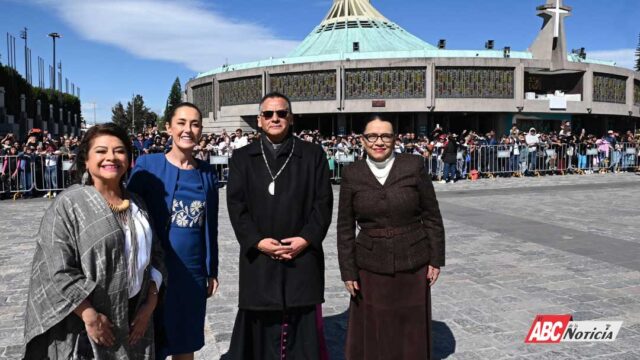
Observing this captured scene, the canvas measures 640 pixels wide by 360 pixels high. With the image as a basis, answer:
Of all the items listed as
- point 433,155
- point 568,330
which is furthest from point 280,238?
point 433,155

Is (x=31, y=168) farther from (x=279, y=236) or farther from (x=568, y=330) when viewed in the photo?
(x=568, y=330)

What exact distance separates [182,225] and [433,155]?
17677 mm

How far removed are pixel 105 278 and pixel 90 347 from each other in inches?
13.8

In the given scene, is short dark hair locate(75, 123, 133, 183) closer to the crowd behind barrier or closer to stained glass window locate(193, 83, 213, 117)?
the crowd behind barrier

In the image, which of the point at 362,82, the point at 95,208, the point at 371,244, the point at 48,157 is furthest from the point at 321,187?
the point at 362,82

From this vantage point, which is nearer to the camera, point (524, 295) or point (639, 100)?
point (524, 295)

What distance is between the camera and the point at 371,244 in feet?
11.8

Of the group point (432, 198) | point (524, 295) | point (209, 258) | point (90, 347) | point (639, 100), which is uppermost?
point (639, 100)

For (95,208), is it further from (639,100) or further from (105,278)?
(639,100)

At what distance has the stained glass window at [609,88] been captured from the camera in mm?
37875

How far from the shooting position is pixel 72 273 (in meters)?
2.53

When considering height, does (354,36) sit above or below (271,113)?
above

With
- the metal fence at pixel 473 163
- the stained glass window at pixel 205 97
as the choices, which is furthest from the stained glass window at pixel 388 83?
the metal fence at pixel 473 163

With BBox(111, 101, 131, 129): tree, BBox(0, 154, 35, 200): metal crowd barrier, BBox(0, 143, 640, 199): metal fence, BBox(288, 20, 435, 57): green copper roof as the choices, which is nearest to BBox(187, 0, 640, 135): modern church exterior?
BBox(288, 20, 435, 57): green copper roof
